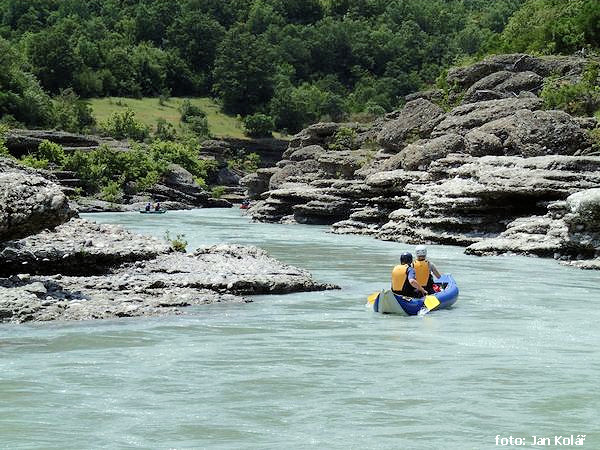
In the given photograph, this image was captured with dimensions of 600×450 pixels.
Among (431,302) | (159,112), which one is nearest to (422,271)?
(431,302)

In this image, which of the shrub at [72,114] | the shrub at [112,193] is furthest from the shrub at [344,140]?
the shrub at [72,114]

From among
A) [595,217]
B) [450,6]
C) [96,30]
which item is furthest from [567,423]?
[450,6]

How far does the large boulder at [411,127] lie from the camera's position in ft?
169

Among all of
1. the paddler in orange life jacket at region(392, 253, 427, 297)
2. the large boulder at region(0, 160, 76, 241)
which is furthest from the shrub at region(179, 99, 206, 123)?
Result: the large boulder at region(0, 160, 76, 241)

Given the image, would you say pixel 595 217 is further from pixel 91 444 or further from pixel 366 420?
pixel 91 444

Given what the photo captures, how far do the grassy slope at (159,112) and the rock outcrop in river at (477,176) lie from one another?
166ft

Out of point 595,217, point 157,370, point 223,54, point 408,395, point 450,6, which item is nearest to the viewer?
point 408,395

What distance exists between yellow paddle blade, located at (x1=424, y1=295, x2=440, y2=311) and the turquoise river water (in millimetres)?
247

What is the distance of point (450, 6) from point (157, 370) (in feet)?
587

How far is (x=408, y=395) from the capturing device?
12.3 m

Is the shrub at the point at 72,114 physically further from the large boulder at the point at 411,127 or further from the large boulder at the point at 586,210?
the large boulder at the point at 586,210

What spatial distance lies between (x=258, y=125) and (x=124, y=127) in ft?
76.6

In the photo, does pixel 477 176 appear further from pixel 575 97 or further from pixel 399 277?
pixel 399 277

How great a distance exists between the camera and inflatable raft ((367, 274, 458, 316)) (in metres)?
18.9
